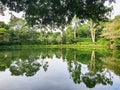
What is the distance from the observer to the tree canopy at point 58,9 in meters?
6.29

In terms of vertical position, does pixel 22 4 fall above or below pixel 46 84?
above

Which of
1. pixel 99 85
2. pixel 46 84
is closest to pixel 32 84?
pixel 46 84

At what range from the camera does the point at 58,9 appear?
6.45 meters

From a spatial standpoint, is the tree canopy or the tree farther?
the tree

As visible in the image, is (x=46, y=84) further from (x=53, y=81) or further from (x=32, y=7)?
(x=32, y=7)

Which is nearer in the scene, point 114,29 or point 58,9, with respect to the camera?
point 58,9

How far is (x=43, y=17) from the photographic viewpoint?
20.8 ft

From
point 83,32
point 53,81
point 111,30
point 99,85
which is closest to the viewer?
point 99,85

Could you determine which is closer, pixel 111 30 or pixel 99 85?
pixel 99 85

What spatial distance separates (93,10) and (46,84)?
696cm

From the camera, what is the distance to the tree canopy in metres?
6.29

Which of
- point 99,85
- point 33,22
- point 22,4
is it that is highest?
point 22,4

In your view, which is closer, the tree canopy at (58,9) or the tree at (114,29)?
the tree canopy at (58,9)

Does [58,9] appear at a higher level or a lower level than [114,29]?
higher
